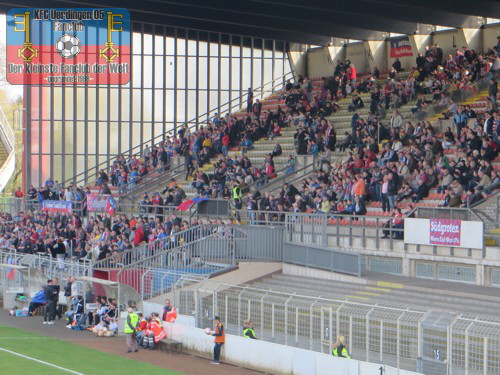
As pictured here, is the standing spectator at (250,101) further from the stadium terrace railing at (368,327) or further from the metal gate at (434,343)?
the metal gate at (434,343)

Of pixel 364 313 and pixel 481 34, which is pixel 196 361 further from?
pixel 481 34

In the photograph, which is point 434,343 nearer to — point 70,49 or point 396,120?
point 396,120

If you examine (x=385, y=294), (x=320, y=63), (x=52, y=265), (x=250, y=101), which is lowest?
(x=385, y=294)

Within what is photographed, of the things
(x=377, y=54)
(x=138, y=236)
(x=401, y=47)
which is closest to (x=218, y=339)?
(x=138, y=236)

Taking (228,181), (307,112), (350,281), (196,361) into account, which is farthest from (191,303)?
(307,112)

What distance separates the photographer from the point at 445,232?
26328mm

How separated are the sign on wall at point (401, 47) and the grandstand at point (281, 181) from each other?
10 cm

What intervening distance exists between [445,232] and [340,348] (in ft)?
20.7

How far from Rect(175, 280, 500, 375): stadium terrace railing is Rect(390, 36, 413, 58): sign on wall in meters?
23.5

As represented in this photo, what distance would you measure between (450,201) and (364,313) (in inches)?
303

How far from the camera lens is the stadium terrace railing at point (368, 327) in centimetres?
1873

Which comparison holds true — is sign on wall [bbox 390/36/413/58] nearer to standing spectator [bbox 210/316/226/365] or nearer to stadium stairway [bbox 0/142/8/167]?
standing spectator [bbox 210/316/226/365]

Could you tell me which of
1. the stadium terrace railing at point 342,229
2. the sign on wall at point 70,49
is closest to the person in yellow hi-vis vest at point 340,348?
the stadium terrace railing at point 342,229

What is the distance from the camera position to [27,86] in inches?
2140
